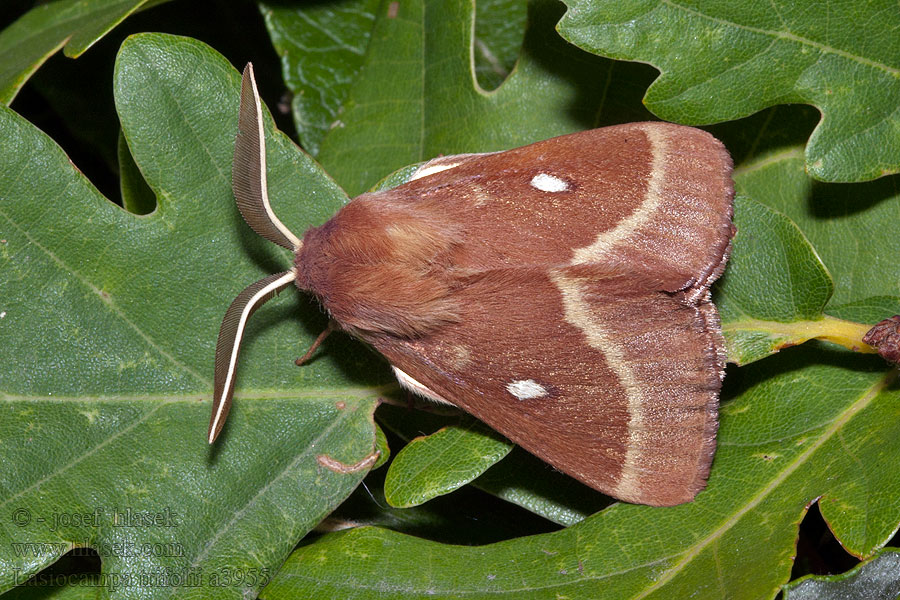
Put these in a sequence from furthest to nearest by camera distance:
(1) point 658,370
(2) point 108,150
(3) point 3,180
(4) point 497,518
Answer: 1. (2) point 108,150
2. (4) point 497,518
3. (3) point 3,180
4. (1) point 658,370

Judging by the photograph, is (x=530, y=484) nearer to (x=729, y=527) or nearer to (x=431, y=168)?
(x=729, y=527)

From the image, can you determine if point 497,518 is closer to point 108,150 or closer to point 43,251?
point 43,251

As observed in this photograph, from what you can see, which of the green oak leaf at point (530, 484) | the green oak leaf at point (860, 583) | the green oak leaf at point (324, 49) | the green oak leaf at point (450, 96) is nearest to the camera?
the green oak leaf at point (860, 583)

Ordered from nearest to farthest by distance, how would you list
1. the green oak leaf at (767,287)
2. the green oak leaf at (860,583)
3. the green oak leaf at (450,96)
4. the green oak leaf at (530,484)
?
1. the green oak leaf at (860,583)
2. the green oak leaf at (767,287)
3. the green oak leaf at (530,484)
4. the green oak leaf at (450,96)

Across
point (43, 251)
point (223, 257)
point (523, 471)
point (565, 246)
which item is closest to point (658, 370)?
point (565, 246)

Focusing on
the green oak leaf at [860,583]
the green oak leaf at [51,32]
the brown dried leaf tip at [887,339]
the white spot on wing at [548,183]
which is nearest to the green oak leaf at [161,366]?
the green oak leaf at [51,32]

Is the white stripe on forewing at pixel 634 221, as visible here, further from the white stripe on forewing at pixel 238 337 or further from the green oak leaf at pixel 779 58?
the white stripe on forewing at pixel 238 337
